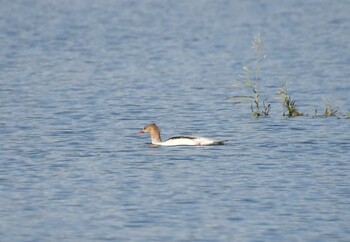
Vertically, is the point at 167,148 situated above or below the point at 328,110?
below

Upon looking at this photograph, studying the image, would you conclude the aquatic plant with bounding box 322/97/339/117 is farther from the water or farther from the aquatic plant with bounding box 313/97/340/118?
the water

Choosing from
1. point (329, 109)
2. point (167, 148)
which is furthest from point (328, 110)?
point (167, 148)

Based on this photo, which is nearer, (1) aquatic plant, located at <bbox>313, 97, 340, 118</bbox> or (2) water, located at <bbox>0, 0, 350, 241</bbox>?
(2) water, located at <bbox>0, 0, 350, 241</bbox>

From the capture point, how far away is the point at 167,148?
22.7m

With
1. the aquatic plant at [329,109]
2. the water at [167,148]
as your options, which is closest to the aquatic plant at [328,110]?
the aquatic plant at [329,109]

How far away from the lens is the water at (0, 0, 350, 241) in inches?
655

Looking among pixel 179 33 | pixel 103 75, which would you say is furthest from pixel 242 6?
pixel 103 75

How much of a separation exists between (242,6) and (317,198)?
4753 cm

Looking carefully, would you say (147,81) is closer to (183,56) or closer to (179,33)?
(183,56)

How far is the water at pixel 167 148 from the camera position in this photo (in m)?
16.6

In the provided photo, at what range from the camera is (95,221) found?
16641 millimetres

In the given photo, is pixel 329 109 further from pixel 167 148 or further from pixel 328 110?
pixel 167 148

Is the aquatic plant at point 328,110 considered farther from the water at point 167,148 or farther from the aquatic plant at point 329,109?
the water at point 167,148

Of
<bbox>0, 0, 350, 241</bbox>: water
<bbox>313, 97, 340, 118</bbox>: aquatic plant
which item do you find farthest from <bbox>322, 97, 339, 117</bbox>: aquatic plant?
<bbox>0, 0, 350, 241</bbox>: water
